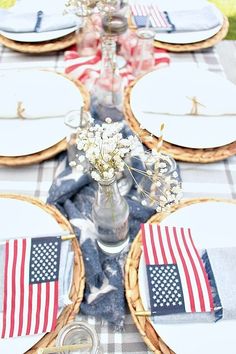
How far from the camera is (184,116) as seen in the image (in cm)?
130

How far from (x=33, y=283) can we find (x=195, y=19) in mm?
1259

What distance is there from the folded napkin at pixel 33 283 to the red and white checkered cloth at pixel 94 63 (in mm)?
716

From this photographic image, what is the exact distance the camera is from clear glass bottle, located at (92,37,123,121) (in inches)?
51.1

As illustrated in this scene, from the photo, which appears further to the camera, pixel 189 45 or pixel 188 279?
pixel 189 45

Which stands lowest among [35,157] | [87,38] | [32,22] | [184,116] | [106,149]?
[106,149]

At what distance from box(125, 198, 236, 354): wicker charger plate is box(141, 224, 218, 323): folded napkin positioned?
0.03 metres

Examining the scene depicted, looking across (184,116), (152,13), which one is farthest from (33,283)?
(152,13)

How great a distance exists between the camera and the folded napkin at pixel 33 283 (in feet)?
2.81

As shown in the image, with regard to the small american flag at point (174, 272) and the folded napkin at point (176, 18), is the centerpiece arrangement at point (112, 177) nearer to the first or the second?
the small american flag at point (174, 272)

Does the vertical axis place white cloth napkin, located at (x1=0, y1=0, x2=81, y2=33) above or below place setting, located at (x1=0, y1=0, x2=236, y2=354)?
above

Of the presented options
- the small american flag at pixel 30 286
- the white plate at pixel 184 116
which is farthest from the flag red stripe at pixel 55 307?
the white plate at pixel 184 116

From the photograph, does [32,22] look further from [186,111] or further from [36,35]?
[186,111]

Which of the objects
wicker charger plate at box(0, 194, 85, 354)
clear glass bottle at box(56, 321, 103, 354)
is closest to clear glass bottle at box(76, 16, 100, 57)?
wicker charger plate at box(0, 194, 85, 354)

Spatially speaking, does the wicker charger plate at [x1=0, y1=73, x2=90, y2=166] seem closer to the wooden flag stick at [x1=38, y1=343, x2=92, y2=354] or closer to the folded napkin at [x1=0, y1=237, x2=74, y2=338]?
the folded napkin at [x1=0, y1=237, x2=74, y2=338]
